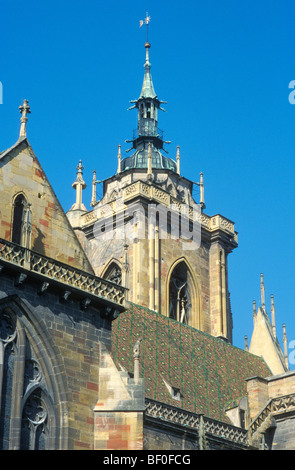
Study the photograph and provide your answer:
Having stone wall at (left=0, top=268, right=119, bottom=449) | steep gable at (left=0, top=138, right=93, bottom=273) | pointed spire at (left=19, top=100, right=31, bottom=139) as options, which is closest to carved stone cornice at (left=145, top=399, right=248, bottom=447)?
stone wall at (left=0, top=268, right=119, bottom=449)

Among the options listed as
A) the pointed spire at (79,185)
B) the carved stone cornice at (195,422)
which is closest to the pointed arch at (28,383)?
the carved stone cornice at (195,422)

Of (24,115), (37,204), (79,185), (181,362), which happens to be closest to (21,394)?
(37,204)

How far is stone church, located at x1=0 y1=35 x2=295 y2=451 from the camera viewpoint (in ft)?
99.3

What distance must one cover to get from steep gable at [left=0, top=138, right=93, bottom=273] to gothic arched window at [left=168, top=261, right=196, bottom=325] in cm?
2040

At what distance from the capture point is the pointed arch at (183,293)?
2110 inches

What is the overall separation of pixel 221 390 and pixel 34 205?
13.9 m

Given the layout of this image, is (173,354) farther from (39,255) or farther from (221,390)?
(39,255)

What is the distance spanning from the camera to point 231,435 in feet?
125

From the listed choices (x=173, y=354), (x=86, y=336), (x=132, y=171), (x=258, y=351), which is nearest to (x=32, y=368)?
(x=86, y=336)

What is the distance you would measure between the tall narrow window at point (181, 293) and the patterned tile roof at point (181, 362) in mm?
5999

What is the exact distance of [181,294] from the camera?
54.5m

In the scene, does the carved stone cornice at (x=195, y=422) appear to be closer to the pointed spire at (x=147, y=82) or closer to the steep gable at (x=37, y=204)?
the steep gable at (x=37, y=204)

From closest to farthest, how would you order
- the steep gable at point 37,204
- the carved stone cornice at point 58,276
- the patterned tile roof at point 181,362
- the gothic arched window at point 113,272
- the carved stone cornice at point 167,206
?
the carved stone cornice at point 58,276, the steep gable at point 37,204, the patterned tile roof at point 181,362, the gothic arched window at point 113,272, the carved stone cornice at point 167,206

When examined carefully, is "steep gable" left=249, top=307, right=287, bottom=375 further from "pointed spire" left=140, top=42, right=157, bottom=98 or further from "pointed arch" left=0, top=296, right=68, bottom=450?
"pointed arch" left=0, top=296, right=68, bottom=450
